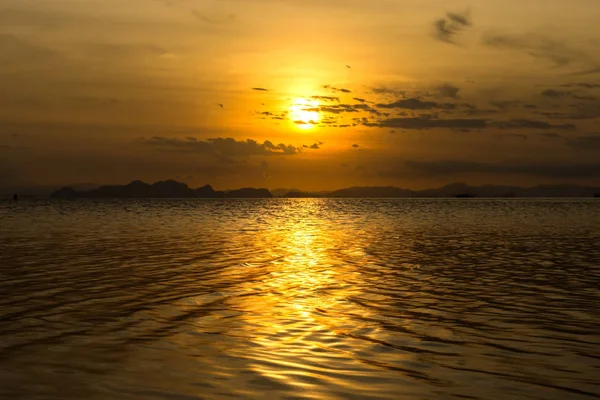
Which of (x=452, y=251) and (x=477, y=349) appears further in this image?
(x=452, y=251)

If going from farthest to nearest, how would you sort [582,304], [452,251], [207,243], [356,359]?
[207,243]
[452,251]
[582,304]
[356,359]

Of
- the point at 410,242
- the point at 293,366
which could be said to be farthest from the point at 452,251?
the point at 293,366

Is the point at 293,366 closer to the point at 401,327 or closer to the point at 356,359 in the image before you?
the point at 356,359

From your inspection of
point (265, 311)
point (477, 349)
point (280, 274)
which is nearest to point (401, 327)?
point (477, 349)

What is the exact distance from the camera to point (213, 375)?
40.7ft

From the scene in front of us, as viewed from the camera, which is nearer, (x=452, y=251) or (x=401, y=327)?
(x=401, y=327)

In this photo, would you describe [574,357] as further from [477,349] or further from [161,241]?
[161,241]

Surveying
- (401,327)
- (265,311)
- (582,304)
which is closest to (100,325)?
(265,311)

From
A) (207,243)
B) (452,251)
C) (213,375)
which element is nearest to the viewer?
(213,375)

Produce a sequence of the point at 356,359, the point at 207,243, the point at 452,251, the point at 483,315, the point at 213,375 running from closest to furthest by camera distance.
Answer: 1. the point at 213,375
2. the point at 356,359
3. the point at 483,315
4. the point at 452,251
5. the point at 207,243

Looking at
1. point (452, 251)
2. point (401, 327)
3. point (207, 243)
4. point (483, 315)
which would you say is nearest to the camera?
point (401, 327)

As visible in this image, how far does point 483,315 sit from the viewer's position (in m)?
18.6

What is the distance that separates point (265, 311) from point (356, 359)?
20.7 feet

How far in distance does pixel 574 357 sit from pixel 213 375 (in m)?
8.08
